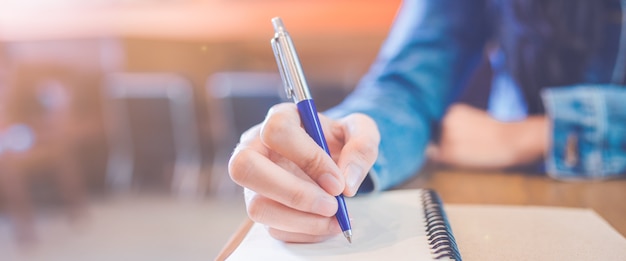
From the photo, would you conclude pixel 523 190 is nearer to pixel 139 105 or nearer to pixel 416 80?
pixel 416 80

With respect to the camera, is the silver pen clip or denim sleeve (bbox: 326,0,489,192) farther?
denim sleeve (bbox: 326,0,489,192)

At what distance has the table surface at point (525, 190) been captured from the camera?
0.39 meters

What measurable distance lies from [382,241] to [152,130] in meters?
2.11

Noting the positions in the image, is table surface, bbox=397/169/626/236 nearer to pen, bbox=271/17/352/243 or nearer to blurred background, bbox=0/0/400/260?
pen, bbox=271/17/352/243

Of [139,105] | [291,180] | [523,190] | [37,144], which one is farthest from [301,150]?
[37,144]

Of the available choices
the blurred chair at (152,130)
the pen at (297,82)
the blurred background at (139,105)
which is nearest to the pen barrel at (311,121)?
the pen at (297,82)

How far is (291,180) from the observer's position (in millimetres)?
271

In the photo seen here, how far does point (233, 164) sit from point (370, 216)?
4.0 inches

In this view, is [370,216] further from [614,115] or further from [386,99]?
[614,115]

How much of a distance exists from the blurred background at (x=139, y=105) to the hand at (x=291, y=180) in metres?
1.45

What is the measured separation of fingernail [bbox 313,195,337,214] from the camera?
274 millimetres

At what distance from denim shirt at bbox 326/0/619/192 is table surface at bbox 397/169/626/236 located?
0.11ft

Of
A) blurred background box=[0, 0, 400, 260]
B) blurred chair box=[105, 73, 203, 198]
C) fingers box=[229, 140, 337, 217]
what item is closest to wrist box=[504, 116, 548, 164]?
fingers box=[229, 140, 337, 217]

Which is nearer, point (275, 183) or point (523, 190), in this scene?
point (275, 183)
